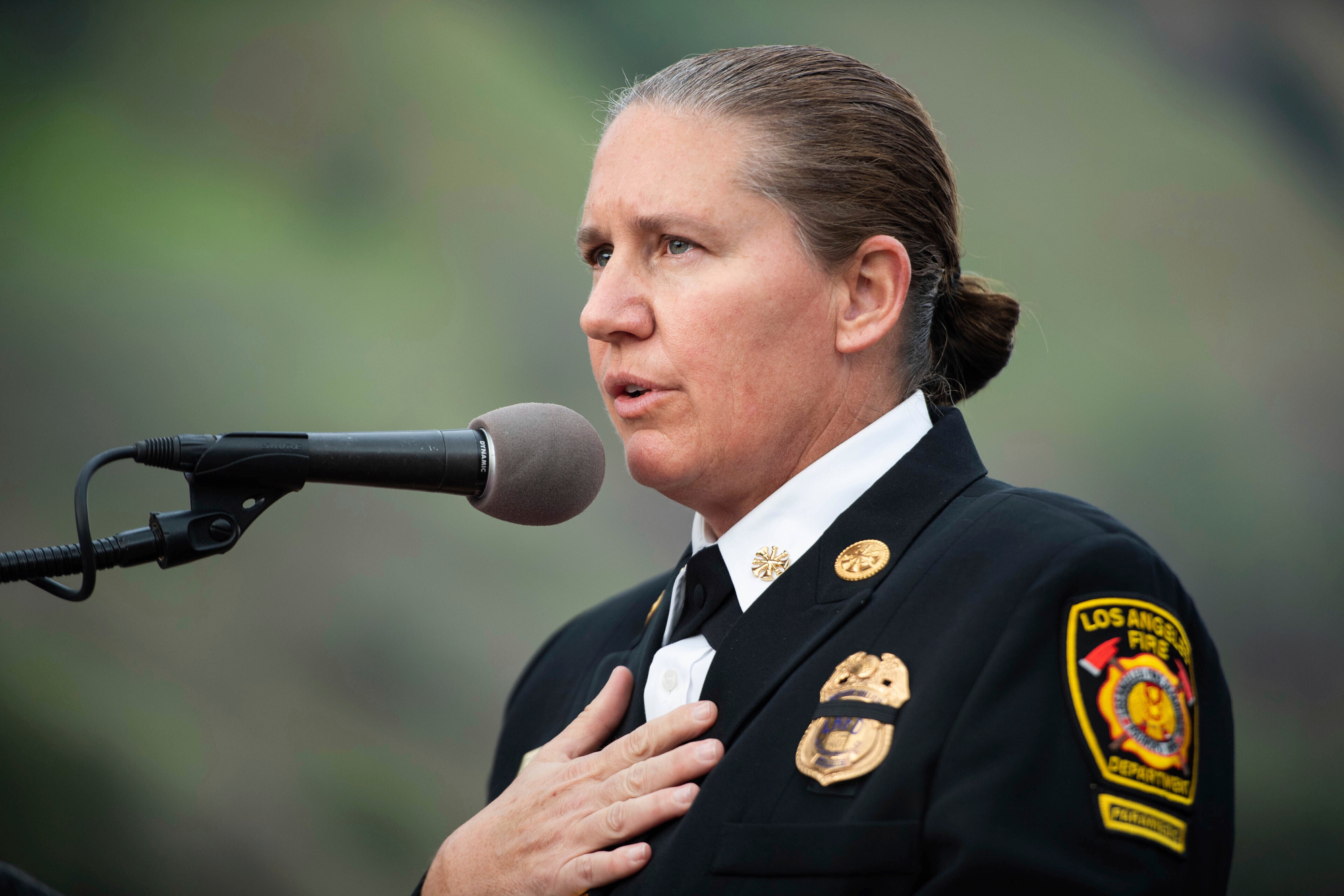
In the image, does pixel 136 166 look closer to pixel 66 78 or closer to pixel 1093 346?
pixel 66 78

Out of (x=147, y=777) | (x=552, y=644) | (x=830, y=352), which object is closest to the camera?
(x=830, y=352)

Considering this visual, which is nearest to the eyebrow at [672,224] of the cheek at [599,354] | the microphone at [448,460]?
the cheek at [599,354]

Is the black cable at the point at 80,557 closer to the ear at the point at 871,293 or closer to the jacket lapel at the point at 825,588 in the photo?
the jacket lapel at the point at 825,588

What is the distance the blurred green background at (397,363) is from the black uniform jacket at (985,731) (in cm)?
171

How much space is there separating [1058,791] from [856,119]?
0.90 metres

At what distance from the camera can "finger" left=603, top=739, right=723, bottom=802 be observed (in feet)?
3.69

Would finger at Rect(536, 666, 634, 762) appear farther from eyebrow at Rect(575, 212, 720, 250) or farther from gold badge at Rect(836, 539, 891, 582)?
eyebrow at Rect(575, 212, 720, 250)

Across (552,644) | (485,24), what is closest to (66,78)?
(485,24)

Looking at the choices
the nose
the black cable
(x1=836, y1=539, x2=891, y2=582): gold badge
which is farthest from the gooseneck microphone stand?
(x1=836, y1=539, x2=891, y2=582): gold badge

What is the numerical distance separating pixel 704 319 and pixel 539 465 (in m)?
0.28

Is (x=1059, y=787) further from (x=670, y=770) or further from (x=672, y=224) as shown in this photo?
(x=672, y=224)

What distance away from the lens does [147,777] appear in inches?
98.0

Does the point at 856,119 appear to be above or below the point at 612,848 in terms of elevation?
above

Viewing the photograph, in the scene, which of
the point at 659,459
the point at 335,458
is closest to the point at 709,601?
the point at 659,459
